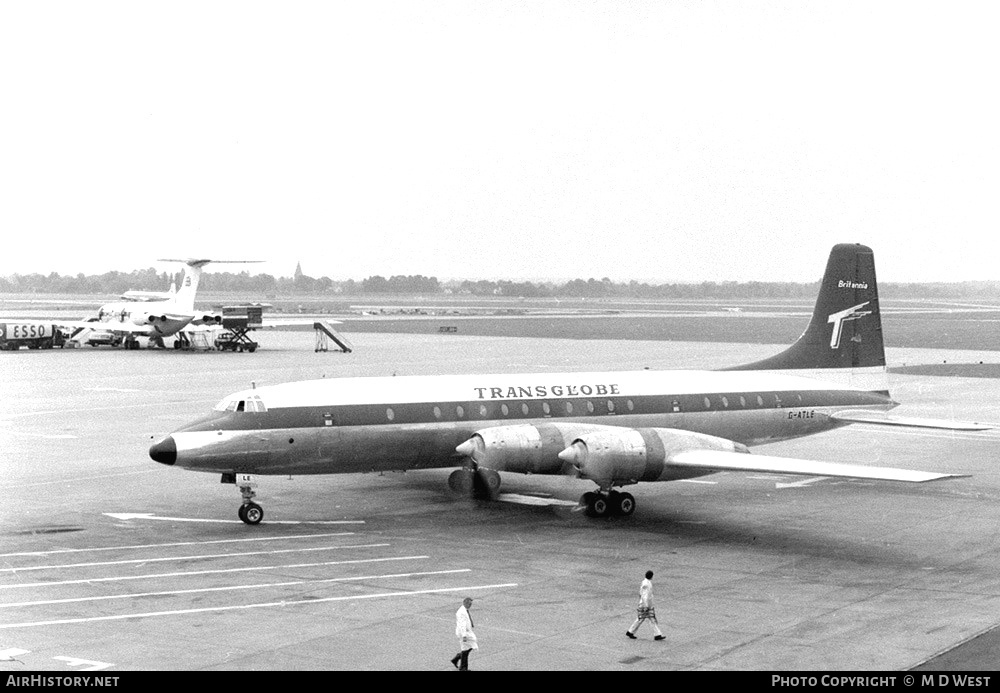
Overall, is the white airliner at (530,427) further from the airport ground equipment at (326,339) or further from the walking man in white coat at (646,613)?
the airport ground equipment at (326,339)

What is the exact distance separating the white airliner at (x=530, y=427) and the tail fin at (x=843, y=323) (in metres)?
1.92

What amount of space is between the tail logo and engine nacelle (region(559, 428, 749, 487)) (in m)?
9.91

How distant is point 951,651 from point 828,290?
20.1 meters

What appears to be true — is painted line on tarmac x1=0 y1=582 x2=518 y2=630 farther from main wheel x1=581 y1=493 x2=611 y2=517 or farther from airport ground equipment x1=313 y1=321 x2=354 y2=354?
airport ground equipment x1=313 y1=321 x2=354 y2=354

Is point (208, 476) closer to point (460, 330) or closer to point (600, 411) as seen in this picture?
point (600, 411)

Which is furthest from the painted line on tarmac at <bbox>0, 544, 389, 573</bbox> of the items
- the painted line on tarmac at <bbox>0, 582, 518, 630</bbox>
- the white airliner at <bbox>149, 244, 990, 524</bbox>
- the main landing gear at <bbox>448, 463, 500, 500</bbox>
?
the main landing gear at <bbox>448, 463, 500, 500</bbox>

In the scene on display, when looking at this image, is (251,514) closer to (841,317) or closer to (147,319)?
(841,317)

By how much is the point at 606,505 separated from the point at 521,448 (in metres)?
2.33

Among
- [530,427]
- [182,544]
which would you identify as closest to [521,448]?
[530,427]

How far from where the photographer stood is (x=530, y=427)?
2747 centimetres

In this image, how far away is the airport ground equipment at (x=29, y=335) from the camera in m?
83.0

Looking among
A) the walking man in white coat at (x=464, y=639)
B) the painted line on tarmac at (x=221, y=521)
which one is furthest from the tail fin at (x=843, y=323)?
the walking man in white coat at (x=464, y=639)

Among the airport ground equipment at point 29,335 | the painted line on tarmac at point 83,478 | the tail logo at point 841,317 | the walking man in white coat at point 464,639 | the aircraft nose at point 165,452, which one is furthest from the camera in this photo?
the airport ground equipment at point 29,335
